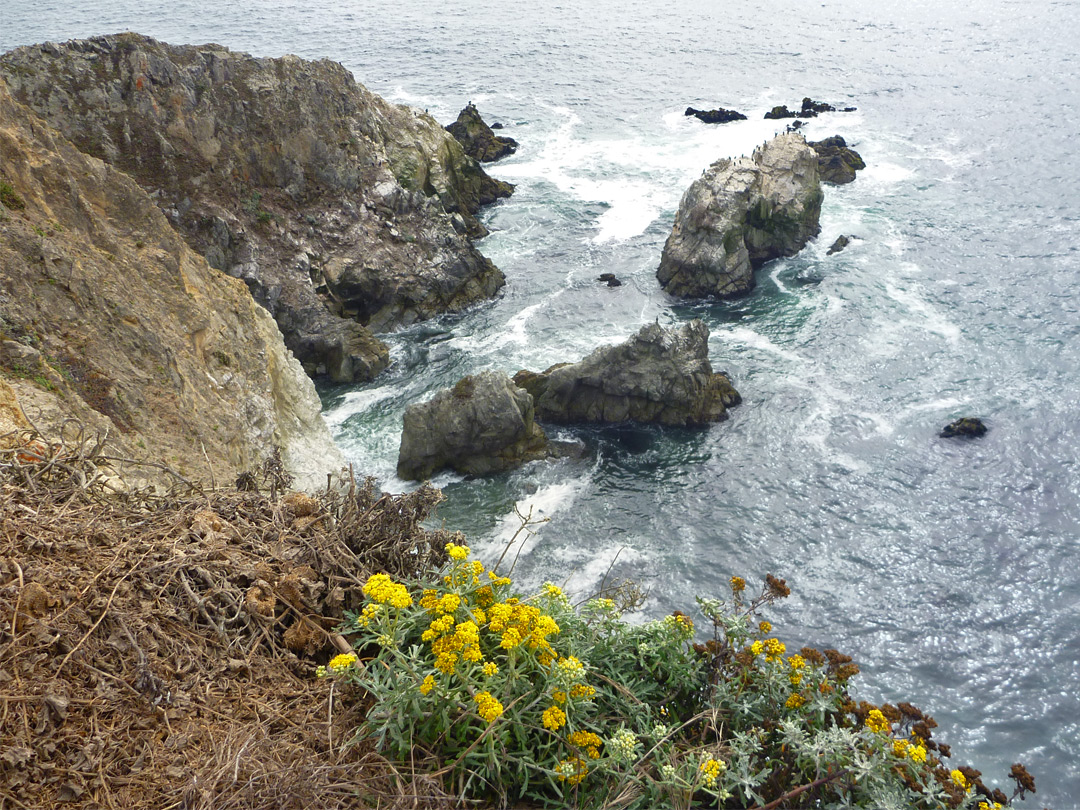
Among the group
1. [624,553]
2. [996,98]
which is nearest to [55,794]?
[624,553]

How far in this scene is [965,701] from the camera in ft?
66.5

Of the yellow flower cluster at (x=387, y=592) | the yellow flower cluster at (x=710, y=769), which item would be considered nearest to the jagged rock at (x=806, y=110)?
the yellow flower cluster at (x=387, y=592)

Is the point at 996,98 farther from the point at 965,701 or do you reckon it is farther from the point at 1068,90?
the point at 965,701

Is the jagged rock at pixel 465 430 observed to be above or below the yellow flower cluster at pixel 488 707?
below

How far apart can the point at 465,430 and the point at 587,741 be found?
22.1 meters

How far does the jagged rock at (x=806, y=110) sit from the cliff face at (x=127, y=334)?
5102 centimetres

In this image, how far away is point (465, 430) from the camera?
27.1 metres

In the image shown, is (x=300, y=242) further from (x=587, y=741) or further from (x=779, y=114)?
(x=779, y=114)

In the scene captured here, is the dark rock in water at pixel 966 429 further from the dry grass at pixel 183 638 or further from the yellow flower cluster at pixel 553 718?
the yellow flower cluster at pixel 553 718

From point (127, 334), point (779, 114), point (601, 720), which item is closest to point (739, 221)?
point (779, 114)

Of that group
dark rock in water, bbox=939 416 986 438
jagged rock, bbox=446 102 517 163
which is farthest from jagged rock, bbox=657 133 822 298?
jagged rock, bbox=446 102 517 163

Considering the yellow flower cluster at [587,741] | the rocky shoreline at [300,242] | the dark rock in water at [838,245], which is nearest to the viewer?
the yellow flower cluster at [587,741]

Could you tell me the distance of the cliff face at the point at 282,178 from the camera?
33344 mm

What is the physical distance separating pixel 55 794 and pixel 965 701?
69.6ft
